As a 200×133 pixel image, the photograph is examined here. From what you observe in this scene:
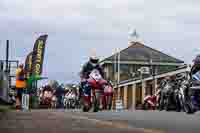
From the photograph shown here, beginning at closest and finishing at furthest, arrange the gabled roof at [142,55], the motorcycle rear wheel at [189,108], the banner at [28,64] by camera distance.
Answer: the motorcycle rear wheel at [189,108] < the banner at [28,64] < the gabled roof at [142,55]

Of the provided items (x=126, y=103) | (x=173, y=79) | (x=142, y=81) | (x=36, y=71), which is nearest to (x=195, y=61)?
(x=173, y=79)

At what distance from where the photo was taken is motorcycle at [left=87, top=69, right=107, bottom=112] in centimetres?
1662

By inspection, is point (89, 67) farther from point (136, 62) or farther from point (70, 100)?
point (136, 62)

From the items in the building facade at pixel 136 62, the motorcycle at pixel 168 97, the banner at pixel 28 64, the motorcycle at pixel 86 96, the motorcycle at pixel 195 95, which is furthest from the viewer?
the building facade at pixel 136 62

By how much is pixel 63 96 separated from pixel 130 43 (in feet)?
219

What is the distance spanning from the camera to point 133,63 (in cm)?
9862

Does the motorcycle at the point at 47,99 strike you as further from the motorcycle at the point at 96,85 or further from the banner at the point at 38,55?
the motorcycle at the point at 96,85

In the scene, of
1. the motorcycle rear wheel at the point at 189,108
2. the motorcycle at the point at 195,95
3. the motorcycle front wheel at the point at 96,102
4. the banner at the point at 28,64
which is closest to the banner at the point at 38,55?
the banner at the point at 28,64

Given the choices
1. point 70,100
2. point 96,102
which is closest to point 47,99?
point 70,100

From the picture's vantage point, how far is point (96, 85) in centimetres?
1666

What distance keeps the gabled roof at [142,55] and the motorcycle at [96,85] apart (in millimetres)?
77517

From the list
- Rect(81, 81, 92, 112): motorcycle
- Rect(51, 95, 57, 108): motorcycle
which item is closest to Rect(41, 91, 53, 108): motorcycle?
Rect(51, 95, 57, 108): motorcycle

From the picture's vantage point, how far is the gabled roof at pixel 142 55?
98.2 meters

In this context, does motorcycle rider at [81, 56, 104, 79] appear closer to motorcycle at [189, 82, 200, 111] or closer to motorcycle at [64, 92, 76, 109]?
motorcycle at [189, 82, 200, 111]
